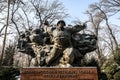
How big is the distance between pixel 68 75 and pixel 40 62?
1126 millimetres

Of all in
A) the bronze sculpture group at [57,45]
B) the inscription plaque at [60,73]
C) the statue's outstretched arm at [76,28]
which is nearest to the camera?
the inscription plaque at [60,73]

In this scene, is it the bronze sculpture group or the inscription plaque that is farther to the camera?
the bronze sculpture group

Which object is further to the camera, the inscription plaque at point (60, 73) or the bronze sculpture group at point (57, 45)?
the bronze sculpture group at point (57, 45)

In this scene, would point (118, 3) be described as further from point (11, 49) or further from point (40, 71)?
point (40, 71)

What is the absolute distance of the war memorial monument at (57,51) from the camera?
317 inches

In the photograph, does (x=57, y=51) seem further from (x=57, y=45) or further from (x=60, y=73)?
(x=60, y=73)

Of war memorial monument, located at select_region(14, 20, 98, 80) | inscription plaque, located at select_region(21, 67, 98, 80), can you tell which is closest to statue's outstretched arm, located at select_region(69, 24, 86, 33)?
war memorial monument, located at select_region(14, 20, 98, 80)

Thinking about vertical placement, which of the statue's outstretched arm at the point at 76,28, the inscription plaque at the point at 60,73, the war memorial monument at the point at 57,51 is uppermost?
the statue's outstretched arm at the point at 76,28

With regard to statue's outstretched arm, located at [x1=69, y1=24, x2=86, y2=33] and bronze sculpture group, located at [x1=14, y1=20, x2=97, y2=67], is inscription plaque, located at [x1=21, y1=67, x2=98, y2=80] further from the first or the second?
statue's outstretched arm, located at [x1=69, y1=24, x2=86, y2=33]

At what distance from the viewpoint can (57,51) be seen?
339 inches

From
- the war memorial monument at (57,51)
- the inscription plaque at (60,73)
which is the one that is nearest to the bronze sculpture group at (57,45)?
the war memorial monument at (57,51)

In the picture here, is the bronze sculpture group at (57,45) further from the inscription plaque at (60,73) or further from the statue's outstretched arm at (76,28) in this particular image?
the inscription plaque at (60,73)

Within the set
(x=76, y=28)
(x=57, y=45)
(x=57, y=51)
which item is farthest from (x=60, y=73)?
(x=76, y=28)

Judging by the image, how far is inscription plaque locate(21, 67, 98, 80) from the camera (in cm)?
802
